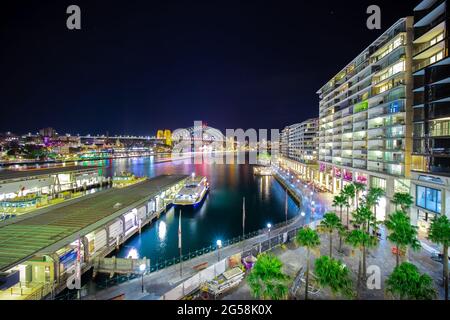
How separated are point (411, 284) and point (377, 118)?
1460 inches

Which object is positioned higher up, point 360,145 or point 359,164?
point 360,145

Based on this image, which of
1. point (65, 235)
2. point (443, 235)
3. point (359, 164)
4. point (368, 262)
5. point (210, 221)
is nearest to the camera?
point (443, 235)

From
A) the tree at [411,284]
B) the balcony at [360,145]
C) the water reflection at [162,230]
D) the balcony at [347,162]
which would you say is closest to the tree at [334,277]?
the tree at [411,284]

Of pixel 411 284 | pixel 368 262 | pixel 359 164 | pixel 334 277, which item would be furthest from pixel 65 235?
pixel 359 164

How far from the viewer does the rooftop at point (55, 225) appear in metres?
20.9

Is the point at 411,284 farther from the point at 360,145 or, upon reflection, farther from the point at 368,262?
the point at 360,145

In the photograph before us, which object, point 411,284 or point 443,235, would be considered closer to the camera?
point 411,284

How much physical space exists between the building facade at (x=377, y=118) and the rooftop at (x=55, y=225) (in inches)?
1582

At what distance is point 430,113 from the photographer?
31000 mm

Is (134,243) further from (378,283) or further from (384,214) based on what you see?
(384,214)
